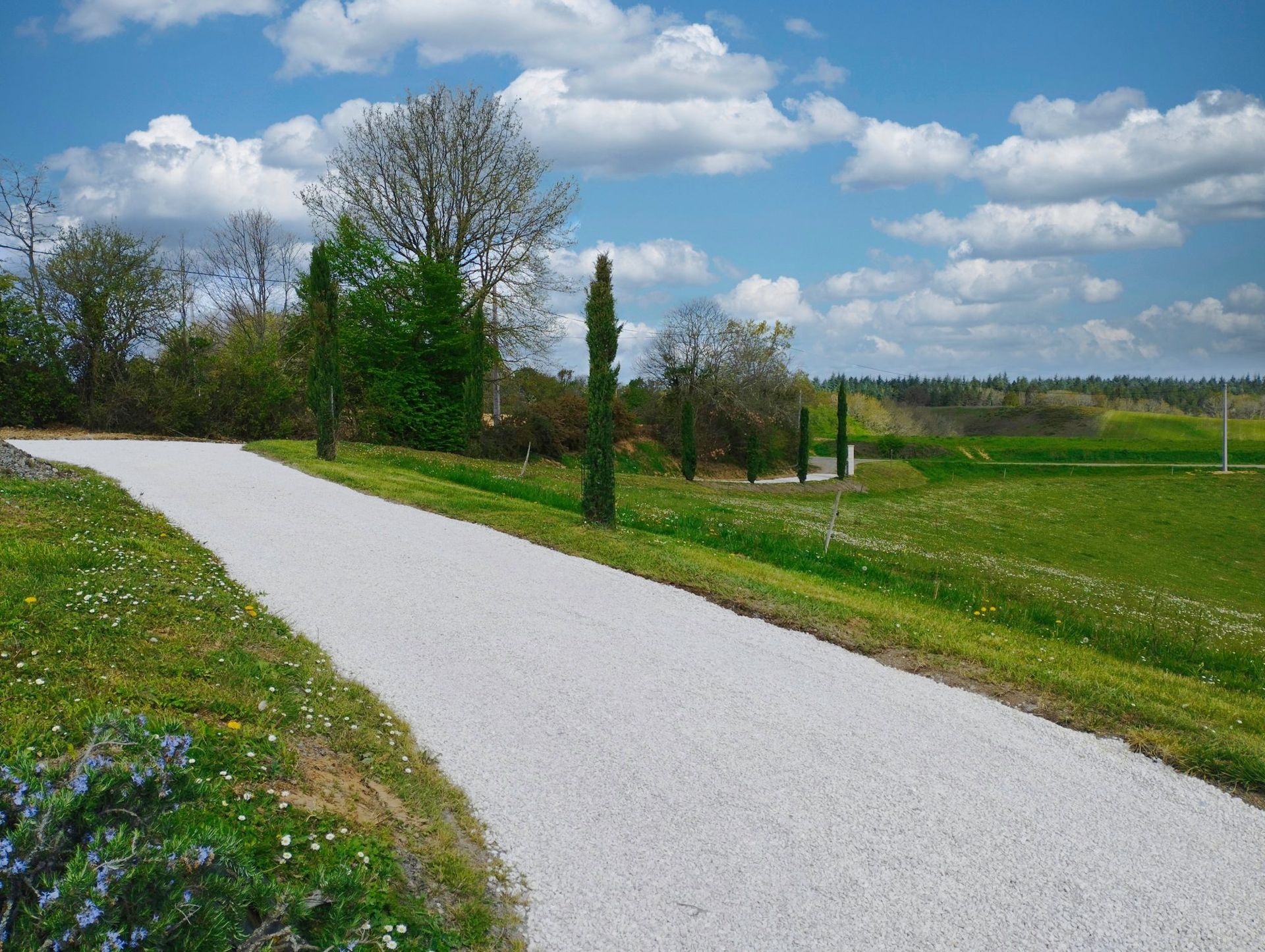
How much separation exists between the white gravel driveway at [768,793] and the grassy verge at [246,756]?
1.15ft

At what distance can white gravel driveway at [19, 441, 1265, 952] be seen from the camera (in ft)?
13.9

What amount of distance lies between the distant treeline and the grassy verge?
132m

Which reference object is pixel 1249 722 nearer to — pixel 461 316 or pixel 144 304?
pixel 461 316

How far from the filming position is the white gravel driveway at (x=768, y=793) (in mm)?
4230

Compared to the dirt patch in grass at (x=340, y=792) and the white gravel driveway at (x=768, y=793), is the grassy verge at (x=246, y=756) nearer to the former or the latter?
the dirt patch in grass at (x=340, y=792)

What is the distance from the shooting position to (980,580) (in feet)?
49.8

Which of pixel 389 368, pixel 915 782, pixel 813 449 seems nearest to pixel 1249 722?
pixel 915 782

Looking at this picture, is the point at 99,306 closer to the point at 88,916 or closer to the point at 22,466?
the point at 22,466

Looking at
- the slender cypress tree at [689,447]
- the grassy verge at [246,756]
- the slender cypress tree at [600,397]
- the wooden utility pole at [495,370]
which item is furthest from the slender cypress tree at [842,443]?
the grassy verge at [246,756]

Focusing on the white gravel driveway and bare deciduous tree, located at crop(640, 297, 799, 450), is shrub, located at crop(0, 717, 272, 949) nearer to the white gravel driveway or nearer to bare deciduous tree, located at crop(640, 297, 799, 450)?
the white gravel driveway

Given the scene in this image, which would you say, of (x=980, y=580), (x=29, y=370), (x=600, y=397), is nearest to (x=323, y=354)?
(x=600, y=397)

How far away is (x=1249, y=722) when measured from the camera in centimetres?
721

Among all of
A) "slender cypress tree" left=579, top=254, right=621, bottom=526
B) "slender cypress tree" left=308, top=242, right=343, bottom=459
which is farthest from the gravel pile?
"slender cypress tree" left=579, top=254, right=621, bottom=526

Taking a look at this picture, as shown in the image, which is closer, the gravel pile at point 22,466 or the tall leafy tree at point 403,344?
the gravel pile at point 22,466
